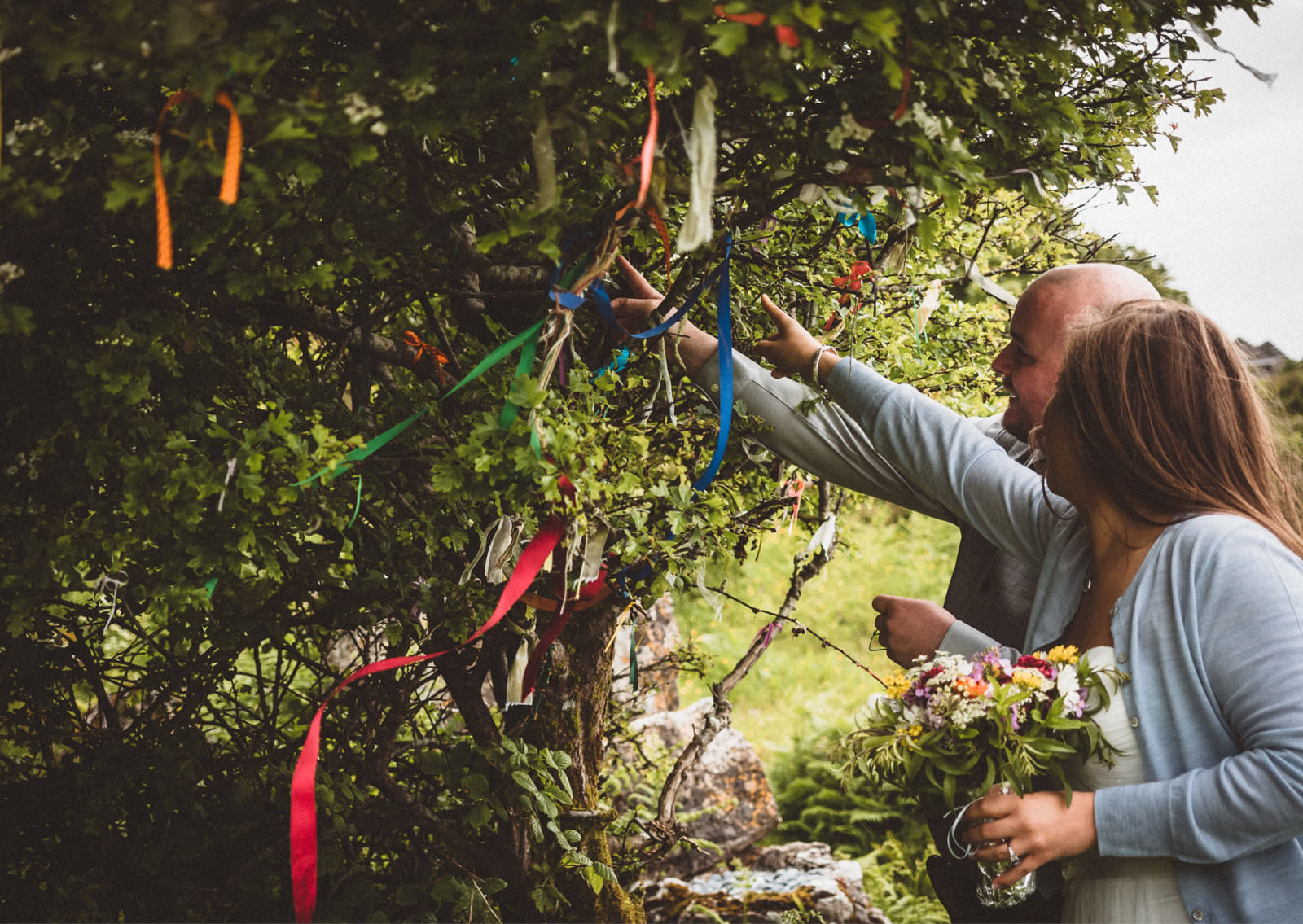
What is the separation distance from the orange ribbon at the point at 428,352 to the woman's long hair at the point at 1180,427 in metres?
1.65

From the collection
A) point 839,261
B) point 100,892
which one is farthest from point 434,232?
point 100,892

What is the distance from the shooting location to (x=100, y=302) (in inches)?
77.4

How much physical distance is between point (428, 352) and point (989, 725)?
1687 mm

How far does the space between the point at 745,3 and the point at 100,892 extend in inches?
112

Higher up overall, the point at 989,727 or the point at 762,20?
the point at 762,20

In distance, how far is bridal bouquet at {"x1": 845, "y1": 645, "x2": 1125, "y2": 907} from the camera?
175 centimetres

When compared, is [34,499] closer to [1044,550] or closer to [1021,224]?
[1044,550]

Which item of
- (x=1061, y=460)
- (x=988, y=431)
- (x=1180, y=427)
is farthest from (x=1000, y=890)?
(x=988, y=431)

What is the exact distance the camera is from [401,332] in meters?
2.89

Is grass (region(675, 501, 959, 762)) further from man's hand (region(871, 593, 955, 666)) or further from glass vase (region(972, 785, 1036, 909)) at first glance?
glass vase (region(972, 785, 1036, 909))

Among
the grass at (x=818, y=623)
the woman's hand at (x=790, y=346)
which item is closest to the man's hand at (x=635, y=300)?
the woman's hand at (x=790, y=346)

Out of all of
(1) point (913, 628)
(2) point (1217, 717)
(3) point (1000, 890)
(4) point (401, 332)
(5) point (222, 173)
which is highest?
(4) point (401, 332)

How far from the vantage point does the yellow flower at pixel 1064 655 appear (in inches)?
72.3

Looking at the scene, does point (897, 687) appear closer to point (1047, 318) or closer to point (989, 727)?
point (989, 727)
